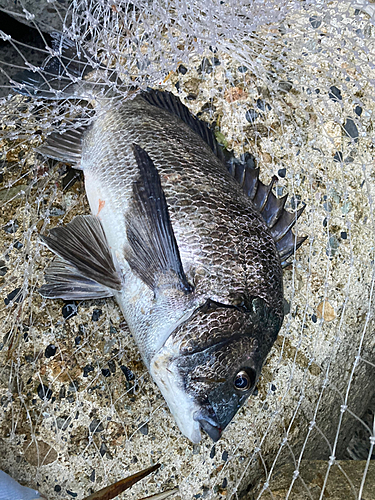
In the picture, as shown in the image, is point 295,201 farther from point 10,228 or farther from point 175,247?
point 10,228

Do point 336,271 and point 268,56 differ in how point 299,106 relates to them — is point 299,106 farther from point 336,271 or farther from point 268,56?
point 336,271

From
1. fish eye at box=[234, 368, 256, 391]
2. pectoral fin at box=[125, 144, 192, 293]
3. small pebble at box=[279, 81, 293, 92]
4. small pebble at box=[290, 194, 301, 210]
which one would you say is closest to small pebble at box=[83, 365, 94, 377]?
pectoral fin at box=[125, 144, 192, 293]

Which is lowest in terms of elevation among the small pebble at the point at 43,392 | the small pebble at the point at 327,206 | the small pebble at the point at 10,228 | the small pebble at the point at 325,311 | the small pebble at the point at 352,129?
the small pebble at the point at 43,392

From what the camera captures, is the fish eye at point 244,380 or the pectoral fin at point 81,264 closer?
the fish eye at point 244,380

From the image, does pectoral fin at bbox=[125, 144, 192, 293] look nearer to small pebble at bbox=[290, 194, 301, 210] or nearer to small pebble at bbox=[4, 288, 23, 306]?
small pebble at bbox=[4, 288, 23, 306]

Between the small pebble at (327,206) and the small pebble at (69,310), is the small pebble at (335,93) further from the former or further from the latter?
the small pebble at (69,310)

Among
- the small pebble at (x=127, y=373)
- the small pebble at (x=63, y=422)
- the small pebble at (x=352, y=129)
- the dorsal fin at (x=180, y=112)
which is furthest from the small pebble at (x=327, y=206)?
the small pebble at (x=63, y=422)

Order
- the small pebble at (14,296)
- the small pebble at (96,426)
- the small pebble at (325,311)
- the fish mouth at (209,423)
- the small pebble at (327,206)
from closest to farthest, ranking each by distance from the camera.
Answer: the fish mouth at (209,423), the small pebble at (96,426), the small pebble at (14,296), the small pebble at (325,311), the small pebble at (327,206)

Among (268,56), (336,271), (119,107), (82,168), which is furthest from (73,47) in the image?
(336,271)
